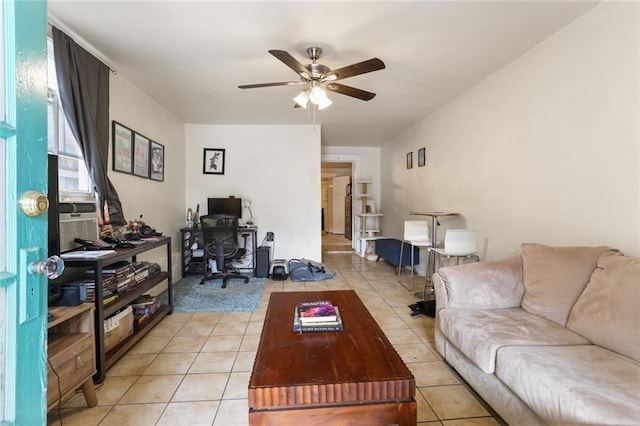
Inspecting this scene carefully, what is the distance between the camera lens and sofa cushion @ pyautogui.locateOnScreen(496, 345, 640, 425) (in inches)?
38.7

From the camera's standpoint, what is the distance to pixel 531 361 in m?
1.27

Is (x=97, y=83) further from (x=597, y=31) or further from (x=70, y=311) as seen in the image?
(x=597, y=31)

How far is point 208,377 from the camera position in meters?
1.87

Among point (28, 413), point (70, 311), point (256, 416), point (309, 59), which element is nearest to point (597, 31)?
point (309, 59)

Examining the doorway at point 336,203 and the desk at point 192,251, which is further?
the doorway at point 336,203

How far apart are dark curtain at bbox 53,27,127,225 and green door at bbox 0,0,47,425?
5.37 ft

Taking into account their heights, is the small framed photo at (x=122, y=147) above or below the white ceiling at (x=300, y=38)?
below

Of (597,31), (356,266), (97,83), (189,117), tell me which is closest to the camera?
(597,31)

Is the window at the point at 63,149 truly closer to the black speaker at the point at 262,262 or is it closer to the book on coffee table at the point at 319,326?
the book on coffee table at the point at 319,326

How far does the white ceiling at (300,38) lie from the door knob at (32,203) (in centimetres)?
162

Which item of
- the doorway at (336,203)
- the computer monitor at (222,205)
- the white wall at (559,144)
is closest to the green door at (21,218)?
the white wall at (559,144)

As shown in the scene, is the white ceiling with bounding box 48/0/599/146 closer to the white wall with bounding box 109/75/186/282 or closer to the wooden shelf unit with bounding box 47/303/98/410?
the white wall with bounding box 109/75/186/282

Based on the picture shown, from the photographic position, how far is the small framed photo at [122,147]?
8.80ft

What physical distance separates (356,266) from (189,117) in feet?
11.9
